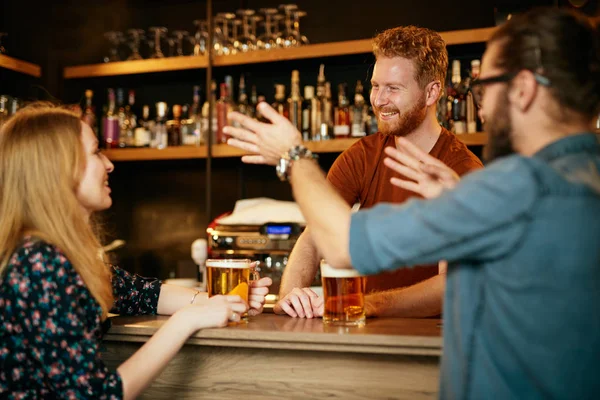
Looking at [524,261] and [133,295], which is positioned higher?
[524,261]

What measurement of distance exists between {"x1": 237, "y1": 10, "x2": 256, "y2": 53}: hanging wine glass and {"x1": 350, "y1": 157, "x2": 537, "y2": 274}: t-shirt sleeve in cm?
247

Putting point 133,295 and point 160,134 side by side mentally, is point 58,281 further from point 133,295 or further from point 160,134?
point 160,134

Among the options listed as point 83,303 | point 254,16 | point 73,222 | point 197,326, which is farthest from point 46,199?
point 254,16

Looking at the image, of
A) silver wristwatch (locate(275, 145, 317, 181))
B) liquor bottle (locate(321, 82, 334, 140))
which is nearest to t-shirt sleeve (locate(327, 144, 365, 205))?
liquor bottle (locate(321, 82, 334, 140))

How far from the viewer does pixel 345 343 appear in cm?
132

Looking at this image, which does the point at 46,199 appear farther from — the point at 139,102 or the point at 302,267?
the point at 139,102

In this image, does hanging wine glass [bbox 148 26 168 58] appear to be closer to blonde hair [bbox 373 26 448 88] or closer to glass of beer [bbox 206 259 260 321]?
blonde hair [bbox 373 26 448 88]

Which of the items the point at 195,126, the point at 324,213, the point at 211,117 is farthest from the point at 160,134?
the point at 324,213

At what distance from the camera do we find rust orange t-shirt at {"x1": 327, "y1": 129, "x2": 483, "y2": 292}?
217cm

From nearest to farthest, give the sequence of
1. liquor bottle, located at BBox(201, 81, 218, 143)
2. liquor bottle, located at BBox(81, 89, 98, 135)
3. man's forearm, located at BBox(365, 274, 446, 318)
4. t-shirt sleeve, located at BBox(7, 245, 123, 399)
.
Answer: t-shirt sleeve, located at BBox(7, 245, 123, 399) → man's forearm, located at BBox(365, 274, 446, 318) → liquor bottle, located at BBox(201, 81, 218, 143) → liquor bottle, located at BBox(81, 89, 98, 135)

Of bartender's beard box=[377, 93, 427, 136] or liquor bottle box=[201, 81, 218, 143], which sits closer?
bartender's beard box=[377, 93, 427, 136]

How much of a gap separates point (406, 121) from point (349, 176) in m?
0.27

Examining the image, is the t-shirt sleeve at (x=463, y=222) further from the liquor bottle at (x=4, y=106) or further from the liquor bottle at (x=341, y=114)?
the liquor bottle at (x=4, y=106)

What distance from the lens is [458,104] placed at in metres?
3.03
